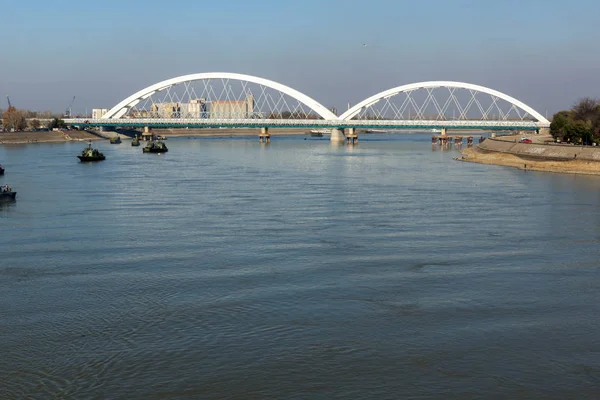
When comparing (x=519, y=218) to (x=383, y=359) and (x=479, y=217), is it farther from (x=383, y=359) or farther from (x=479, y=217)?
(x=383, y=359)

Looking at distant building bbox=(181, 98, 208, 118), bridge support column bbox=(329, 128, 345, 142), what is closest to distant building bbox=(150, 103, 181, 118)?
distant building bbox=(181, 98, 208, 118)

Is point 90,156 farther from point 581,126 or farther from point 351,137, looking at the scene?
point 351,137

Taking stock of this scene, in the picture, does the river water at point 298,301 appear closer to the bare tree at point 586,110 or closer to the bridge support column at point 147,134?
the bare tree at point 586,110

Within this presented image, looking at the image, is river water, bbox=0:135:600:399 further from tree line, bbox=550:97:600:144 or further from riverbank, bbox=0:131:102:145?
riverbank, bbox=0:131:102:145

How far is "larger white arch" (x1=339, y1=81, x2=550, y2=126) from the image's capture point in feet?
285

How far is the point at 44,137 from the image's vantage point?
8962 centimetres

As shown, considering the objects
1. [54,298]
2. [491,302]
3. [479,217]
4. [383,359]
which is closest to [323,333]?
[383,359]

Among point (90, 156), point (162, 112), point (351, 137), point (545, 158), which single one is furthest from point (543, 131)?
point (162, 112)

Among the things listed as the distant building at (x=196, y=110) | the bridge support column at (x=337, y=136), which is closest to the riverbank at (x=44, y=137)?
the distant building at (x=196, y=110)

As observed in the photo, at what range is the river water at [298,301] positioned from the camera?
882cm

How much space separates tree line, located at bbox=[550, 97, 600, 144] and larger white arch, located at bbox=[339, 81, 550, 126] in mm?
19074

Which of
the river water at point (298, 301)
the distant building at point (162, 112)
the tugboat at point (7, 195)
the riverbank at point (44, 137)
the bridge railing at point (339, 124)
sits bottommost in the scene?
the river water at point (298, 301)

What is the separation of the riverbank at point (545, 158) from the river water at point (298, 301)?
63.1 ft

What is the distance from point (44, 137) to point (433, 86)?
47585mm
